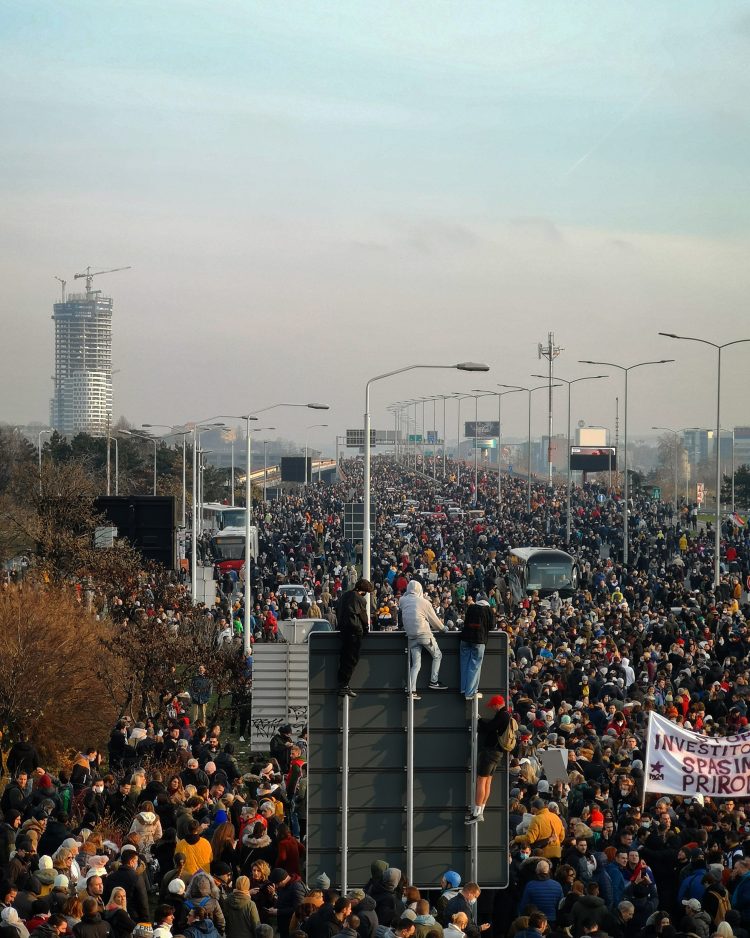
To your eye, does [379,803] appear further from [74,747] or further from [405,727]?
[74,747]

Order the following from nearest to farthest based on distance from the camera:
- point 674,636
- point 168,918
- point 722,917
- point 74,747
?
point 168,918
point 722,917
point 74,747
point 674,636

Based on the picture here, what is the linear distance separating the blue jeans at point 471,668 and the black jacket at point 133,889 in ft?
10.5

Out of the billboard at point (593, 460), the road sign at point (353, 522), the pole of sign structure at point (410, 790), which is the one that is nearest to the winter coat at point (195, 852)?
the pole of sign structure at point (410, 790)

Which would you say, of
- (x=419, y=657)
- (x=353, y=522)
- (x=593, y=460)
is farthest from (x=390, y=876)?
(x=593, y=460)

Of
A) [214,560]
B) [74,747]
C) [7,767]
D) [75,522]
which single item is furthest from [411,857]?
[214,560]

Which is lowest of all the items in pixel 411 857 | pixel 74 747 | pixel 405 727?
pixel 74 747

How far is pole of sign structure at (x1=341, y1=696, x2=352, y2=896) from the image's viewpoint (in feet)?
35.8

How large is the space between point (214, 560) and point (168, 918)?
147 ft

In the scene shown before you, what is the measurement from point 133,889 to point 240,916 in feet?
3.51

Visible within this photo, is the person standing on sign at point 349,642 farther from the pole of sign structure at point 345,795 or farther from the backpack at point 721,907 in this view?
the backpack at point 721,907

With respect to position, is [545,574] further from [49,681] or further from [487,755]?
[487,755]

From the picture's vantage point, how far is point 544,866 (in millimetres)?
12320

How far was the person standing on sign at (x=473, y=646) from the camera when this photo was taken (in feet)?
36.1

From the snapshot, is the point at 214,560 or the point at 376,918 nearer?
the point at 376,918
